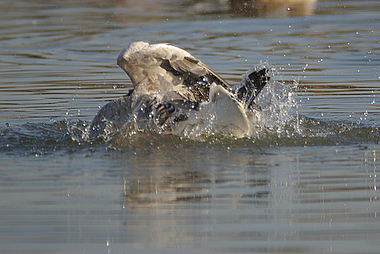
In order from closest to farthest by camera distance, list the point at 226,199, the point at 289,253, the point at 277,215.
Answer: the point at 289,253 → the point at 277,215 → the point at 226,199

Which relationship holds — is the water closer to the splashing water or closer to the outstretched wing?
the splashing water

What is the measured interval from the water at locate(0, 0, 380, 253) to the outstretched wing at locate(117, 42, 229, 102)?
2.44 feet

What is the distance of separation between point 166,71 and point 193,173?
2034 millimetres

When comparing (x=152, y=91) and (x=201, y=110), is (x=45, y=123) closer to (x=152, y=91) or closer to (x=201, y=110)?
(x=152, y=91)

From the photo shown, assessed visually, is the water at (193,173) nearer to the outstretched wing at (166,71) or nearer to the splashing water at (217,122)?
the splashing water at (217,122)

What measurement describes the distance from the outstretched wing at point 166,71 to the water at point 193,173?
2.44 feet

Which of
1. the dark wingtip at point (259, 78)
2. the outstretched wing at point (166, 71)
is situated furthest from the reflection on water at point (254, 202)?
the outstretched wing at point (166, 71)

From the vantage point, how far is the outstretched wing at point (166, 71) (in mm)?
6664

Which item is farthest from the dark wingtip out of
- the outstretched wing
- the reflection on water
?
the reflection on water

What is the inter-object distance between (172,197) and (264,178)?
0.82 meters

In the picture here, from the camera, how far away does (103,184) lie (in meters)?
5.00

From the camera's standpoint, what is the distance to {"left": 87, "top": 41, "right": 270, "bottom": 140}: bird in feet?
21.7

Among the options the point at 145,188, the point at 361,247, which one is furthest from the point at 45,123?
the point at 361,247

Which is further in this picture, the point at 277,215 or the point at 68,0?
the point at 68,0
